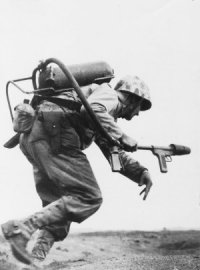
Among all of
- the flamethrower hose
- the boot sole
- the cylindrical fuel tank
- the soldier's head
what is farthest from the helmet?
the boot sole

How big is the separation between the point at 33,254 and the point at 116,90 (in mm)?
1406

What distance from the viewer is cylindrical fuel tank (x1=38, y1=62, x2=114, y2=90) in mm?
3037

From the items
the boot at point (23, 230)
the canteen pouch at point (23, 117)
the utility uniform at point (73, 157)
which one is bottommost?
the boot at point (23, 230)

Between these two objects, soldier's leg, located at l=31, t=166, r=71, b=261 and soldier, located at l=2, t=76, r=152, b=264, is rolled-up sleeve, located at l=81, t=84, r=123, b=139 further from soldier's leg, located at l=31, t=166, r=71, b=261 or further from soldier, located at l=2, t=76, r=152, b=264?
soldier's leg, located at l=31, t=166, r=71, b=261

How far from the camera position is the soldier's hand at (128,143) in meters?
3.00

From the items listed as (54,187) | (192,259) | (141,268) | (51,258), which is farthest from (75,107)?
(51,258)

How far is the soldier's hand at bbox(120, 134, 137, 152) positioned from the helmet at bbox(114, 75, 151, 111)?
1.40ft

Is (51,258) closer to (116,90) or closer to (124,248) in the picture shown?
(124,248)

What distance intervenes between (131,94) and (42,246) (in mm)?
1338

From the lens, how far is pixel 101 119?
9.30ft

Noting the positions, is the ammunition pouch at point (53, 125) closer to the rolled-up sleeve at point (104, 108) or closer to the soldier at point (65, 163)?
the soldier at point (65, 163)

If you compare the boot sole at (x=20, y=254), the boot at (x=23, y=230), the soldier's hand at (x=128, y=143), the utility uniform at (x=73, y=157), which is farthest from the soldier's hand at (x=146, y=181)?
A: the boot sole at (x=20, y=254)

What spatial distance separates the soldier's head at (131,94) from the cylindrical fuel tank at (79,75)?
0.48ft

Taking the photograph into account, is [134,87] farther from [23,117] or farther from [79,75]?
[23,117]
